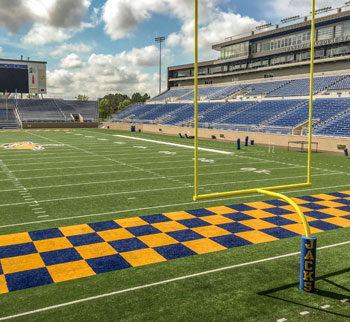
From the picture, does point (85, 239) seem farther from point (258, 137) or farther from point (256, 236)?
point (258, 137)

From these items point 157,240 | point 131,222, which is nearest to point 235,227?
point 157,240

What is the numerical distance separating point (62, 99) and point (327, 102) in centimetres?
5106

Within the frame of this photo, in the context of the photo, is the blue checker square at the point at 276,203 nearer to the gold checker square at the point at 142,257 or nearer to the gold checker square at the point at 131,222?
the gold checker square at the point at 131,222

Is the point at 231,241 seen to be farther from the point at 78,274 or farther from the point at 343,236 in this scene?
the point at 78,274

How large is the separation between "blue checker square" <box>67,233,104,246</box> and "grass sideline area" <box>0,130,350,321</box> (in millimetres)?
1033

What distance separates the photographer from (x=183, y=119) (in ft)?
149

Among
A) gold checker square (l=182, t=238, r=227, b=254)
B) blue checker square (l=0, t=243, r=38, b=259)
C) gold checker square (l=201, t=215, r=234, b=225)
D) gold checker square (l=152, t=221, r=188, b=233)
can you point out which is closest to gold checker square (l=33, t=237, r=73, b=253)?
blue checker square (l=0, t=243, r=38, b=259)

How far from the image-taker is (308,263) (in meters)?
5.27

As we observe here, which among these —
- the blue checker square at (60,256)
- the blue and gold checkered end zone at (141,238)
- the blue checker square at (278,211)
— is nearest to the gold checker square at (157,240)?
the blue and gold checkered end zone at (141,238)

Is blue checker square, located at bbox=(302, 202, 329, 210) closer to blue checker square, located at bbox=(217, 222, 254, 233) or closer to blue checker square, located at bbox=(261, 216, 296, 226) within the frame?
blue checker square, located at bbox=(261, 216, 296, 226)

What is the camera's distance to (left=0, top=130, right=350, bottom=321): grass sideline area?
4880mm

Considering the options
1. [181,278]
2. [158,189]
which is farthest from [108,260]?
[158,189]

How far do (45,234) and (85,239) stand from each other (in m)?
0.90

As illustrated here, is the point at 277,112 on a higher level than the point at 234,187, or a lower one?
higher
